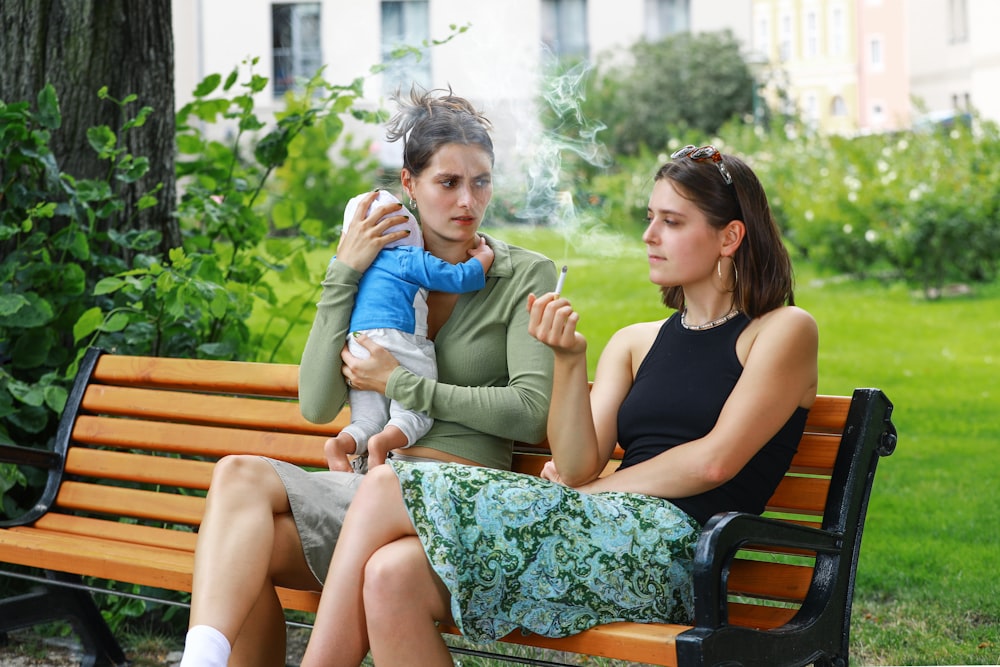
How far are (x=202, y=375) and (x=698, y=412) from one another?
1555 mm

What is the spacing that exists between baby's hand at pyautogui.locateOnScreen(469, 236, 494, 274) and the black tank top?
0.43 metres

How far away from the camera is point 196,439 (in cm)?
349

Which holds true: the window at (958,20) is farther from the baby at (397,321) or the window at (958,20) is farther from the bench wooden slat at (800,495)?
the baby at (397,321)

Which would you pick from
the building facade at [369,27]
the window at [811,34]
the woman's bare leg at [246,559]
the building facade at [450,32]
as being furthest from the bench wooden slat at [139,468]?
the window at [811,34]

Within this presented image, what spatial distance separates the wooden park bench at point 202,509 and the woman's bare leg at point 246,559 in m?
0.11

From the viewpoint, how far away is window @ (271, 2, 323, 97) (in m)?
24.7

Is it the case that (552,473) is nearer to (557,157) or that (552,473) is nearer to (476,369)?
(476,369)

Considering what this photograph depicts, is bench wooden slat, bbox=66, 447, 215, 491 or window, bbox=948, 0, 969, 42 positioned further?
window, bbox=948, 0, 969, 42

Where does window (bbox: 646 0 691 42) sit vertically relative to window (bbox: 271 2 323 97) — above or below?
above

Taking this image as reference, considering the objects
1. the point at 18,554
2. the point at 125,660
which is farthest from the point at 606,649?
the point at 125,660

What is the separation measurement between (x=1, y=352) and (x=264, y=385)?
0.99 m

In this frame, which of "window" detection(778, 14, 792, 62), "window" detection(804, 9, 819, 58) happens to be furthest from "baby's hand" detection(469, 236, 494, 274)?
"window" detection(804, 9, 819, 58)

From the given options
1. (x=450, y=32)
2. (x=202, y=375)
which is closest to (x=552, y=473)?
(x=202, y=375)

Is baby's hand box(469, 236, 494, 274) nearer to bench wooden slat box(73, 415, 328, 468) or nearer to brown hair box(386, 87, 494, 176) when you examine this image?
brown hair box(386, 87, 494, 176)
